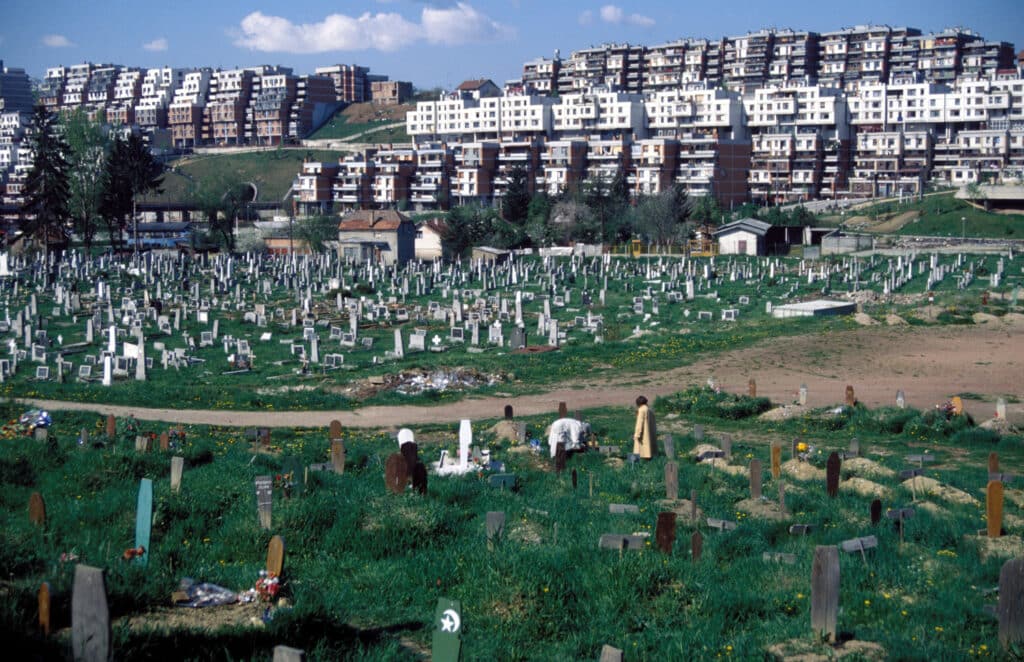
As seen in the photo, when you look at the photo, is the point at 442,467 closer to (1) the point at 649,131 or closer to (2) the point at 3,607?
(2) the point at 3,607

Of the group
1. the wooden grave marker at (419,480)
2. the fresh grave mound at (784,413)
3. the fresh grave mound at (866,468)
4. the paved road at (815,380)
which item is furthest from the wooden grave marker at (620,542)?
the fresh grave mound at (784,413)

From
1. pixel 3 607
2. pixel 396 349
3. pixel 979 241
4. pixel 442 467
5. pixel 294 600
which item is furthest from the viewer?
pixel 979 241

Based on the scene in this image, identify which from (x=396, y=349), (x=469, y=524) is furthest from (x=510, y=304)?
(x=469, y=524)

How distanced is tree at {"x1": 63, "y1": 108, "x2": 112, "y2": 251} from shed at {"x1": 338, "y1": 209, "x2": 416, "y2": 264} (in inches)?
719

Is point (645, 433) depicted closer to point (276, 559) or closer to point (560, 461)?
point (560, 461)

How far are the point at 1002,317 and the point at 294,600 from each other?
3020cm

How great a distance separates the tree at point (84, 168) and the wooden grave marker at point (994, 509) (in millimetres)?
74850

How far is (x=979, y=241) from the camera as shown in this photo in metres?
72.2

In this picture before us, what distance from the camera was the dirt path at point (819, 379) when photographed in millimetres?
21078

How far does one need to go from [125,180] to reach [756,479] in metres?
76.9

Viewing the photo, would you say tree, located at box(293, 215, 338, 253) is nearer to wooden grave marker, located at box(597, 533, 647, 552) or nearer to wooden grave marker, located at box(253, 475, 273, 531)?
wooden grave marker, located at box(253, 475, 273, 531)

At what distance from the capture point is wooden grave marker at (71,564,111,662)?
622cm

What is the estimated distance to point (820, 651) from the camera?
7.50m

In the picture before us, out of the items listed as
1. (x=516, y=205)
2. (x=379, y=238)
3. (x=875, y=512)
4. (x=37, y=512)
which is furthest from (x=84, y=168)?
(x=875, y=512)
